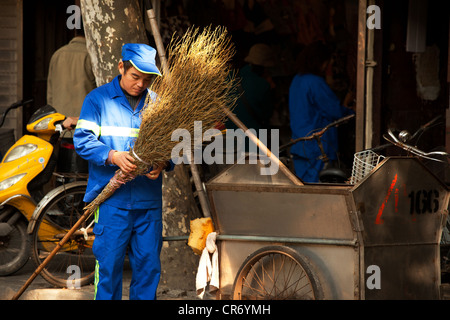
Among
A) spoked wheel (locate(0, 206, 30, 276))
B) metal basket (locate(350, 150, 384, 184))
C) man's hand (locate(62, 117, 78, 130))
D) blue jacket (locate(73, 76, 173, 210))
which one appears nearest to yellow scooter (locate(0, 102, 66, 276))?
spoked wheel (locate(0, 206, 30, 276))

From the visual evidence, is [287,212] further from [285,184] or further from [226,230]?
[226,230]

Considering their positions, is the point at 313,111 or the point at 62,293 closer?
the point at 62,293

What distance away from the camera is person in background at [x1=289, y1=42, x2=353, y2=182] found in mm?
7949

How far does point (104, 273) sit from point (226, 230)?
2.67 feet

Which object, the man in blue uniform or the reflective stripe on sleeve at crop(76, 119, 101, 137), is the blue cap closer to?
the man in blue uniform

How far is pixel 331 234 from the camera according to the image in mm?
4398

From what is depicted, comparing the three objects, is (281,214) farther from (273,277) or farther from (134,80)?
(134,80)

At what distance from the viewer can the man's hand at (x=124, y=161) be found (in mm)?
4305

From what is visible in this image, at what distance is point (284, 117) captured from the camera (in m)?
10.3

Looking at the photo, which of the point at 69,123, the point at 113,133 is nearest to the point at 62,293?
the point at 69,123

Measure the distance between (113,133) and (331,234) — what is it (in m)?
1.44

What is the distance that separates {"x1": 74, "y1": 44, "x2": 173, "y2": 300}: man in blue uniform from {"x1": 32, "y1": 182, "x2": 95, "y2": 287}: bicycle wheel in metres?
1.52

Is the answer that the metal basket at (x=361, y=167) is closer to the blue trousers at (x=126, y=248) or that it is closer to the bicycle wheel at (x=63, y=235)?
the blue trousers at (x=126, y=248)

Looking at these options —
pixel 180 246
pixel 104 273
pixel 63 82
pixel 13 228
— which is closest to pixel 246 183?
pixel 104 273
